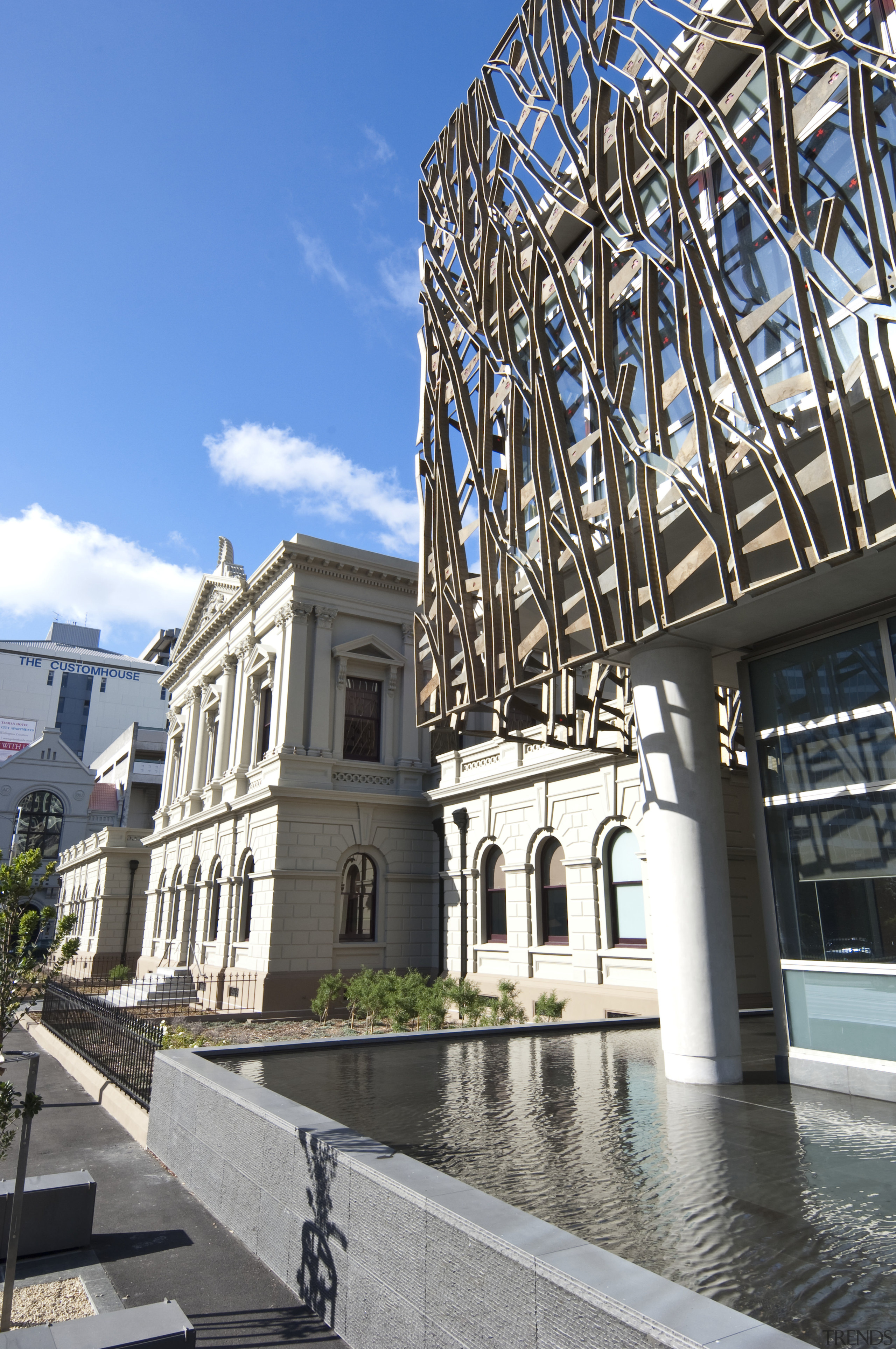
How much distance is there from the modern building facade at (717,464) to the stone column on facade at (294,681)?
47.8 feet

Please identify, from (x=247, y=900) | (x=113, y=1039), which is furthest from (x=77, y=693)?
(x=113, y=1039)

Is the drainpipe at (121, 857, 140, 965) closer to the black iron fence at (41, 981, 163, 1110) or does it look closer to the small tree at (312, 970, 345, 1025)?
the black iron fence at (41, 981, 163, 1110)

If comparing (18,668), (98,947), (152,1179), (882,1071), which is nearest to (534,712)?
(882,1071)

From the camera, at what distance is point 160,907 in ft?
126

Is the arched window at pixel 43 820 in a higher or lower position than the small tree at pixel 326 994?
higher

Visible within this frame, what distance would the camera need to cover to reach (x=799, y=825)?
30.7ft

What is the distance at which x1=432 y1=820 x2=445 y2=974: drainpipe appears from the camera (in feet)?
83.4

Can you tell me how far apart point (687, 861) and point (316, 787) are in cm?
1783

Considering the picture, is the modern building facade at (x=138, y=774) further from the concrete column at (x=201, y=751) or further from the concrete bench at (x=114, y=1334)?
the concrete bench at (x=114, y=1334)

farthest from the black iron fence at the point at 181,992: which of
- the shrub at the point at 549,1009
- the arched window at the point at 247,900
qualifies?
the shrub at the point at 549,1009

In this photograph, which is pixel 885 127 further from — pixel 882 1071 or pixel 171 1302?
pixel 171 1302

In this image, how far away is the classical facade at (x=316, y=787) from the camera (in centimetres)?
2512

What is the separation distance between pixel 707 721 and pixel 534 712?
448 cm

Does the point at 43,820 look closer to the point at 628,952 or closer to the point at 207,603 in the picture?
the point at 207,603
